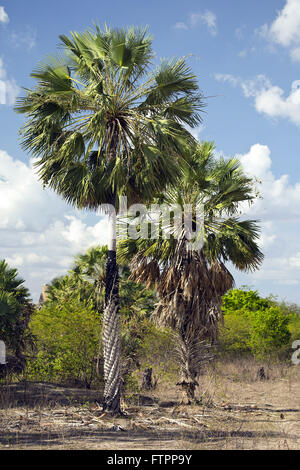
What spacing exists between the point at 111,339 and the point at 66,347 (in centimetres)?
490

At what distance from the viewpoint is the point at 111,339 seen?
503 inches

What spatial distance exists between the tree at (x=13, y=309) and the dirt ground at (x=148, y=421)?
1.50m

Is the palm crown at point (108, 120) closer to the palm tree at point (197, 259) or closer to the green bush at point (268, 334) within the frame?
the palm tree at point (197, 259)

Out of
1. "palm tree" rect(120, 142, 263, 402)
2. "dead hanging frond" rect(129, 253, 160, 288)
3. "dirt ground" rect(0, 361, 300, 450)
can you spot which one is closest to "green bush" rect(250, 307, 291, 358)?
"dirt ground" rect(0, 361, 300, 450)

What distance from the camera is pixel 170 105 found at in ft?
43.5

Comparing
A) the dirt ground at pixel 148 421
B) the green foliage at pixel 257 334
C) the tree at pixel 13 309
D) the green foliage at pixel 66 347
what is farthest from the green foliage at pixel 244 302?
the tree at pixel 13 309

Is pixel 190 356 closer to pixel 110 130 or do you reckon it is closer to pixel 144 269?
pixel 144 269

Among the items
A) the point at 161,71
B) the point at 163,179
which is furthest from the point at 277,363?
the point at 161,71

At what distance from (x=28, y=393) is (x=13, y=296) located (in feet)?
9.98

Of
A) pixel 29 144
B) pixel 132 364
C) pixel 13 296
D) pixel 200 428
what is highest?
pixel 29 144

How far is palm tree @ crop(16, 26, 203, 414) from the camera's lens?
41.1ft

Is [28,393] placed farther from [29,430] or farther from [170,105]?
[170,105]

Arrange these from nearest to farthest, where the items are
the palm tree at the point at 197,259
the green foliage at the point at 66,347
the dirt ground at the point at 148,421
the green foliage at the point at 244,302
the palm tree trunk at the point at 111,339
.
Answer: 1. the dirt ground at the point at 148,421
2. the palm tree trunk at the point at 111,339
3. the palm tree at the point at 197,259
4. the green foliage at the point at 66,347
5. the green foliage at the point at 244,302

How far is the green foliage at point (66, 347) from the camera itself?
17000 mm
